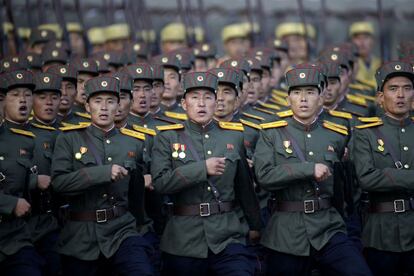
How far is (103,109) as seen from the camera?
11023 mm

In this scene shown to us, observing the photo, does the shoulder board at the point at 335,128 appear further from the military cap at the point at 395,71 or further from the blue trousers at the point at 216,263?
the blue trousers at the point at 216,263

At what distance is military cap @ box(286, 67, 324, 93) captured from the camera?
11141mm

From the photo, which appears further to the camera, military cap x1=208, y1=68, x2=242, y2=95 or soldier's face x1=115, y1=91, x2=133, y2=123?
military cap x1=208, y1=68, x2=242, y2=95

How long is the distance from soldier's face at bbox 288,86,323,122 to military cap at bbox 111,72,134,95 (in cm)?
169

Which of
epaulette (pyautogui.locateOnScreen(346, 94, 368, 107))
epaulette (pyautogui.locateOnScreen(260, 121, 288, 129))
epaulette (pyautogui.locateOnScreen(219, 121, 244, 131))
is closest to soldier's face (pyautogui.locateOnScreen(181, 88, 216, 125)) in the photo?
epaulette (pyautogui.locateOnScreen(219, 121, 244, 131))

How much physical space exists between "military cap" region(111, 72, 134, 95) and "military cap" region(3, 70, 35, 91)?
84 cm

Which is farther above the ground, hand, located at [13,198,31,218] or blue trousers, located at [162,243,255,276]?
hand, located at [13,198,31,218]

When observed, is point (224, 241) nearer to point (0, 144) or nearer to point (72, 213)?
point (72, 213)

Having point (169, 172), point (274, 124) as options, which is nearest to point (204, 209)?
point (169, 172)

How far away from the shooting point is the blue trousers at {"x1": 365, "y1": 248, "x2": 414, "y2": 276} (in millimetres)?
10953

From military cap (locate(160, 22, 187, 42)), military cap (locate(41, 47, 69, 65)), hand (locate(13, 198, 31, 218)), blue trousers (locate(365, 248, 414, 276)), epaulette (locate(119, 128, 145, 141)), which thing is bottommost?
blue trousers (locate(365, 248, 414, 276))

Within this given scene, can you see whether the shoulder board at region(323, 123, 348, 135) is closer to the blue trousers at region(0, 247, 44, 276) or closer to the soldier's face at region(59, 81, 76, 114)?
the blue trousers at region(0, 247, 44, 276)

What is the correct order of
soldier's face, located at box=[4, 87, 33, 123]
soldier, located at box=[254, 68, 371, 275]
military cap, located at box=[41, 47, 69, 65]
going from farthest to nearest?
military cap, located at box=[41, 47, 69, 65] < soldier's face, located at box=[4, 87, 33, 123] < soldier, located at box=[254, 68, 371, 275]

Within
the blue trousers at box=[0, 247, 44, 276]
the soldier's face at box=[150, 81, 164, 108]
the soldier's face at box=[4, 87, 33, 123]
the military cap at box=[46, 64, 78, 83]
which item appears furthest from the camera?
the soldier's face at box=[150, 81, 164, 108]
